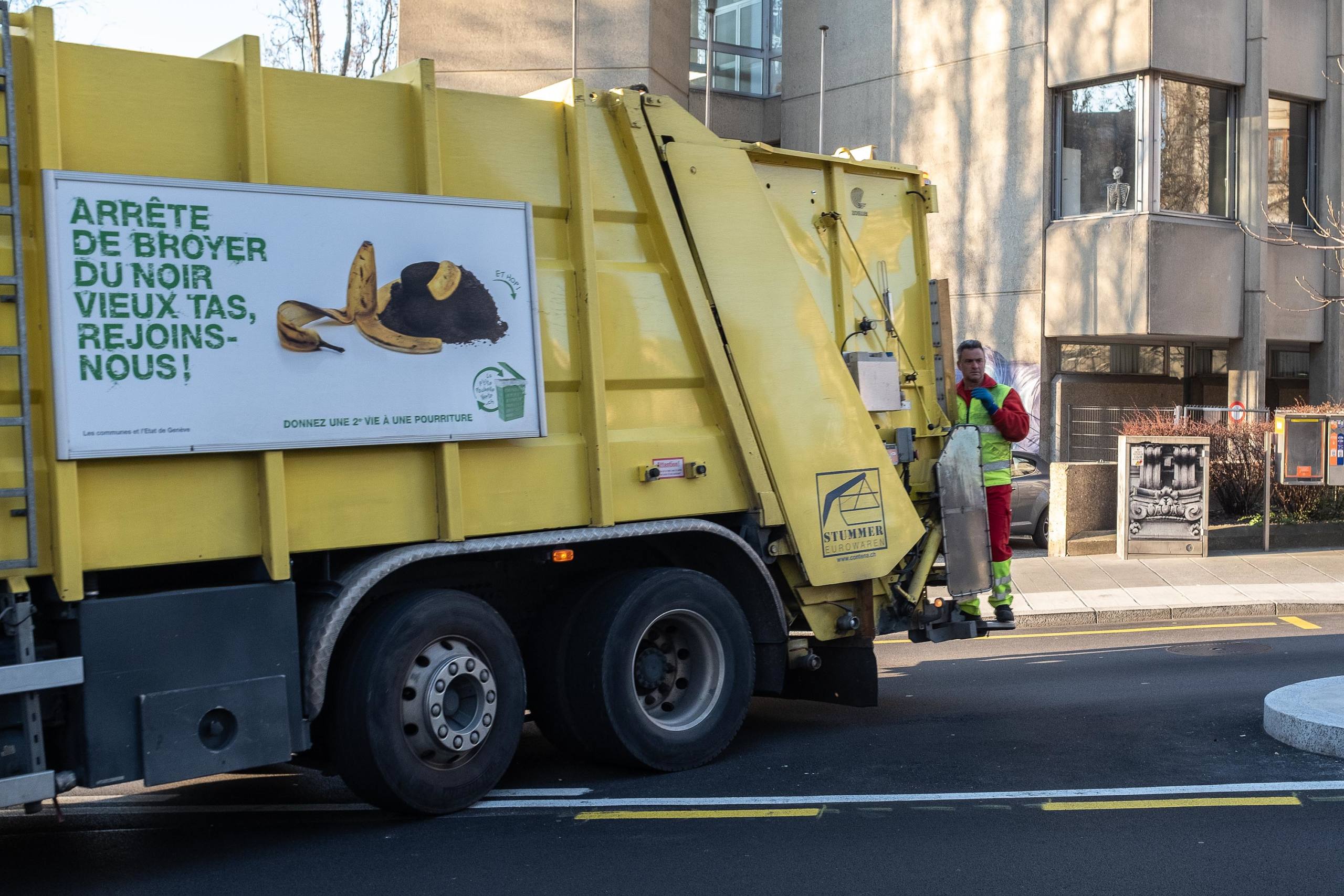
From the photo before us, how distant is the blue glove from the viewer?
27.3 feet

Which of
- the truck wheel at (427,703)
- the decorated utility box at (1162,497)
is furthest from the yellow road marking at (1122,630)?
the truck wheel at (427,703)

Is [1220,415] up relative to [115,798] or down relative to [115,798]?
up

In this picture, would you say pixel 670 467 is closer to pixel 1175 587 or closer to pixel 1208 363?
pixel 1175 587

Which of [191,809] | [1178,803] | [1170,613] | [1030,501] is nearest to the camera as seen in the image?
[1178,803]

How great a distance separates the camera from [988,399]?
8.33m

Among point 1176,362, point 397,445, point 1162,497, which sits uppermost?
point 1176,362

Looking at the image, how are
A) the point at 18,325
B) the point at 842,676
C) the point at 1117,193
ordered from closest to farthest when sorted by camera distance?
1. the point at 18,325
2. the point at 842,676
3. the point at 1117,193

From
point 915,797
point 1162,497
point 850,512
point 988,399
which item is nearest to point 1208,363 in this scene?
point 1162,497

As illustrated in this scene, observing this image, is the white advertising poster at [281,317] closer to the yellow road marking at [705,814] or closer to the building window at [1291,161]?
the yellow road marking at [705,814]

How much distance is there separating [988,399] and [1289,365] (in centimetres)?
1822

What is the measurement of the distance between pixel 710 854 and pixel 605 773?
151 centimetres

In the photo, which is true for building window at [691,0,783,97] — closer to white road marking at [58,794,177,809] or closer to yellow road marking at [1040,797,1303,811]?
white road marking at [58,794,177,809]

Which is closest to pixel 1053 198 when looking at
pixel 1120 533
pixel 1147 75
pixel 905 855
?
pixel 1147 75

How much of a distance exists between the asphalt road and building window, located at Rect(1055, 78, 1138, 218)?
14.1 metres
